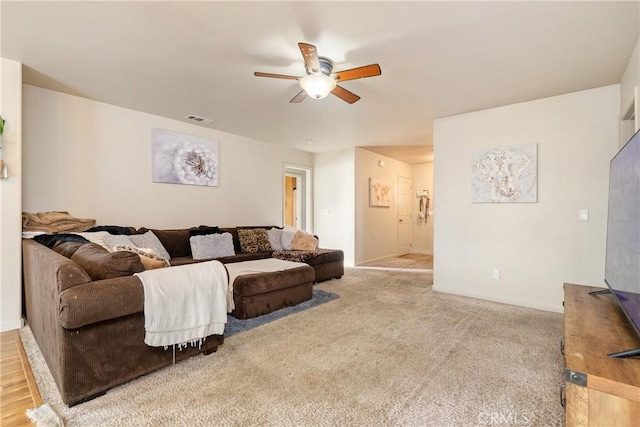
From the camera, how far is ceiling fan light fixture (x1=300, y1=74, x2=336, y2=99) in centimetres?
224

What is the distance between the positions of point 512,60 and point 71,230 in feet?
15.0

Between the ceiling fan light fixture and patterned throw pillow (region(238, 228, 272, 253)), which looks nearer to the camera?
the ceiling fan light fixture

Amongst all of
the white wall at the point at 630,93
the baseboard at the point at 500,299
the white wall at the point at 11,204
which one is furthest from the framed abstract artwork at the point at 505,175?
the white wall at the point at 11,204

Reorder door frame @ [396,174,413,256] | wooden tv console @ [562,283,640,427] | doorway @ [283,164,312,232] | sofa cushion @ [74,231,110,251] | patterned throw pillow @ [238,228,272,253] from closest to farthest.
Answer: wooden tv console @ [562,283,640,427]
sofa cushion @ [74,231,110,251]
patterned throw pillow @ [238,228,272,253]
doorway @ [283,164,312,232]
door frame @ [396,174,413,256]

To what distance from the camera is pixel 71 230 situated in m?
3.12

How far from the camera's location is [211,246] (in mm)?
3949

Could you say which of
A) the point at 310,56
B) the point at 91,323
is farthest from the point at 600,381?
the point at 91,323

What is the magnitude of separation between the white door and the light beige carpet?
4506 mm

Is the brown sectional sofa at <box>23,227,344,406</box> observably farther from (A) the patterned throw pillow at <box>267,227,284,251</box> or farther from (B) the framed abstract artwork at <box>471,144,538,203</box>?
(B) the framed abstract artwork at <box>471,144,538,203</box>

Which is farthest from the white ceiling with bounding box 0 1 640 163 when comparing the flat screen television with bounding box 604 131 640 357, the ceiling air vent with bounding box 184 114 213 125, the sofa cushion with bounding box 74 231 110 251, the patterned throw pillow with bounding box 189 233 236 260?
the patterned throw pillow with bounding box 189 233 236 260

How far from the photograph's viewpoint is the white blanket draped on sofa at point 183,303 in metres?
1.81

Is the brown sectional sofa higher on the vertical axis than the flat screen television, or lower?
lower

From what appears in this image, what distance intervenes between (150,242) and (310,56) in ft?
9.30

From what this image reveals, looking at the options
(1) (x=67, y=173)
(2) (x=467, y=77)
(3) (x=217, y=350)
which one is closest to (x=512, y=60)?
(2) (x=467, y=77)
